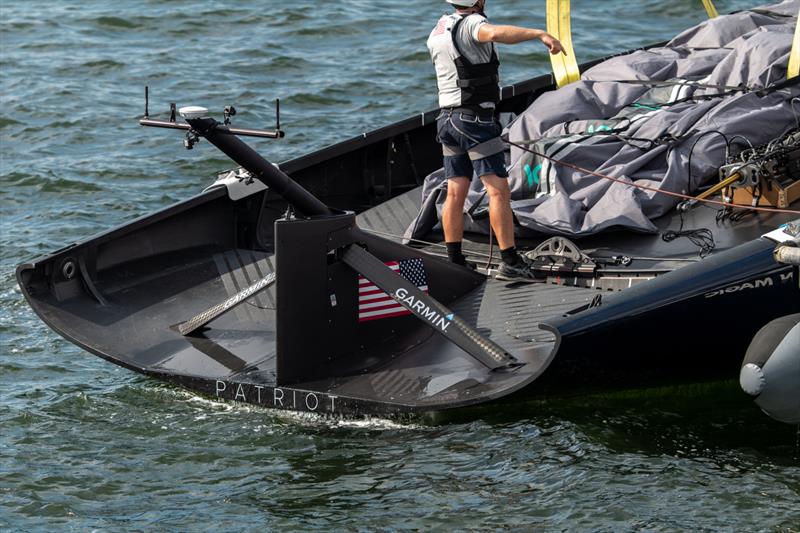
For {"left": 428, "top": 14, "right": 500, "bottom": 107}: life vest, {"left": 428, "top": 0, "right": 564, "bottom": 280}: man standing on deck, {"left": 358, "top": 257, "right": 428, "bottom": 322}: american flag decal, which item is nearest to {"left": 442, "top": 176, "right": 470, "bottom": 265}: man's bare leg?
{"left": 428, "top": 0, "right": 564, "bottom": 280}: man standing on deck

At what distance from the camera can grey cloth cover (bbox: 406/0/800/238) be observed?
756 centimetres

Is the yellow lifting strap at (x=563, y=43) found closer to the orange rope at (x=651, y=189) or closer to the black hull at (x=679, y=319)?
the orange rope at (x=651, y=189)

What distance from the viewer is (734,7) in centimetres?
1700

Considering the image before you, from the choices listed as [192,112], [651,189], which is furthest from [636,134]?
[192,112]

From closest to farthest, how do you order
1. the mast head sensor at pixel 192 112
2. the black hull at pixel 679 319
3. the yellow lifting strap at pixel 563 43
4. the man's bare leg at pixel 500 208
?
1. the black hull at pixel 679 319
2. the mast head sensor at pixel 192 112
3. the man's bare leg at pixel 500 208
4. the yellow lifting strap at pixel 563 43

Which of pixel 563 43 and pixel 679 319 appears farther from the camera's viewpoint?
pixel 563 43

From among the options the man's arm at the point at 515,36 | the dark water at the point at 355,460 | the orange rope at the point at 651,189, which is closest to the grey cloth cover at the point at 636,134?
the orange rope at the point at 651,189

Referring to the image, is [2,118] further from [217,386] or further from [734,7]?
[734,7]

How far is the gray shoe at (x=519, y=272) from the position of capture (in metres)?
7.34

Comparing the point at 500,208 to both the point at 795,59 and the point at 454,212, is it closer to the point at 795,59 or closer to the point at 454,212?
the point at 454,212

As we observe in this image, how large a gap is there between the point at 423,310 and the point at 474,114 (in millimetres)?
1246

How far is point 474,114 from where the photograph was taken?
730 cm

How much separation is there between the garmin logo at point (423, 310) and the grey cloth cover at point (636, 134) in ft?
3.77

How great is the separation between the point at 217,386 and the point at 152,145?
20.9 ft
